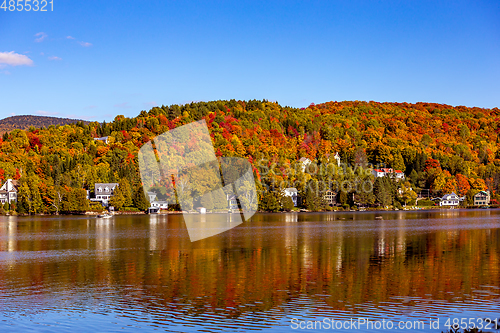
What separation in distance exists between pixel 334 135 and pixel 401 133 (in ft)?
83.7

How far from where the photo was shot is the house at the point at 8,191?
10960cm

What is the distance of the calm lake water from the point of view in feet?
51.7

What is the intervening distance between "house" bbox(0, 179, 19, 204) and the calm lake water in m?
81.6

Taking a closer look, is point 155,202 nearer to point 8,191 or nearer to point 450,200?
point 8,191

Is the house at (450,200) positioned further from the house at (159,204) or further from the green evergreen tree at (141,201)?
the green evergreen tree at (141,201)

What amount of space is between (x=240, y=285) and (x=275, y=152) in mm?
127037

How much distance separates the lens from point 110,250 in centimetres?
3478

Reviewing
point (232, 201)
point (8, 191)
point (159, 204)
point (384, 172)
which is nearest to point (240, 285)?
point (232, 201)

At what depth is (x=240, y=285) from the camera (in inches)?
821

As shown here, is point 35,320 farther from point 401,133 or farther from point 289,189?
point 401,133

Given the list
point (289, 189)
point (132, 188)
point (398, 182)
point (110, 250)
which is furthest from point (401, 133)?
point (110, 250)

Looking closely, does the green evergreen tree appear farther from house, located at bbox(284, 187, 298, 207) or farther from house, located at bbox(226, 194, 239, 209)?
house, located at bbox(284, 187, 298, 207)

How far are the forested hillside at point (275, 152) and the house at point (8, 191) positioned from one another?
12.6 feet

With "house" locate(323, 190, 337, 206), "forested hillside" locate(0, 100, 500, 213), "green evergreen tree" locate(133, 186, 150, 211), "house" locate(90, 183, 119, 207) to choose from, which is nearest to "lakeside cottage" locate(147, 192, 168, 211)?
"forested hillside" locate(0, 100, 500, 213)
